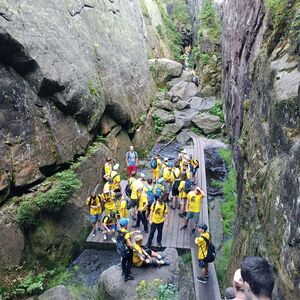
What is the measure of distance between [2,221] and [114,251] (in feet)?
13.9

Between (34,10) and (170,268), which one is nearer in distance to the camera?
(170,268)

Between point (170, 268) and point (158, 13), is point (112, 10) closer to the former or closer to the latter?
point (170, 268)

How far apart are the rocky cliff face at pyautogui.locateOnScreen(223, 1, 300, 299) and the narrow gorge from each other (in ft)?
0.12

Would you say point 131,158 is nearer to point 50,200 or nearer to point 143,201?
point 143,201

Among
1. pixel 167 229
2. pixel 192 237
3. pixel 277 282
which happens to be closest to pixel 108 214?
pixel 167 229

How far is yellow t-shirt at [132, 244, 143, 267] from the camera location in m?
8.81

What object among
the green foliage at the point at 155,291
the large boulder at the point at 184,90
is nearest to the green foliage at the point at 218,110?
the large boulder at the point at 184,90

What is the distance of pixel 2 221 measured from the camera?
33.9ft

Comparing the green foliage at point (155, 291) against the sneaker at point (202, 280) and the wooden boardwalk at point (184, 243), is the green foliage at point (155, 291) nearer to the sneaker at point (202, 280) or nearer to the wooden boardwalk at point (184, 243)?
the wooden boardwalk at point (184, 243)

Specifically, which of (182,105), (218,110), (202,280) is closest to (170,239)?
(202,280)

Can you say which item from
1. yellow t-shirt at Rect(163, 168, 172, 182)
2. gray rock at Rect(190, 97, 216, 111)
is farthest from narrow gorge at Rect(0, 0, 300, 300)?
gray rock at Rect(190, 97, 216, 111)

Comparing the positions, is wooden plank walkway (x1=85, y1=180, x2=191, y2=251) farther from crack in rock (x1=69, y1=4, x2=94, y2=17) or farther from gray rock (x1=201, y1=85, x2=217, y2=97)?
gray rock (x1=201, y1=85, x2=217, y2=97)

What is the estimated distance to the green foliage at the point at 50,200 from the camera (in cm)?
1087

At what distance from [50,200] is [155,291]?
517 cm
